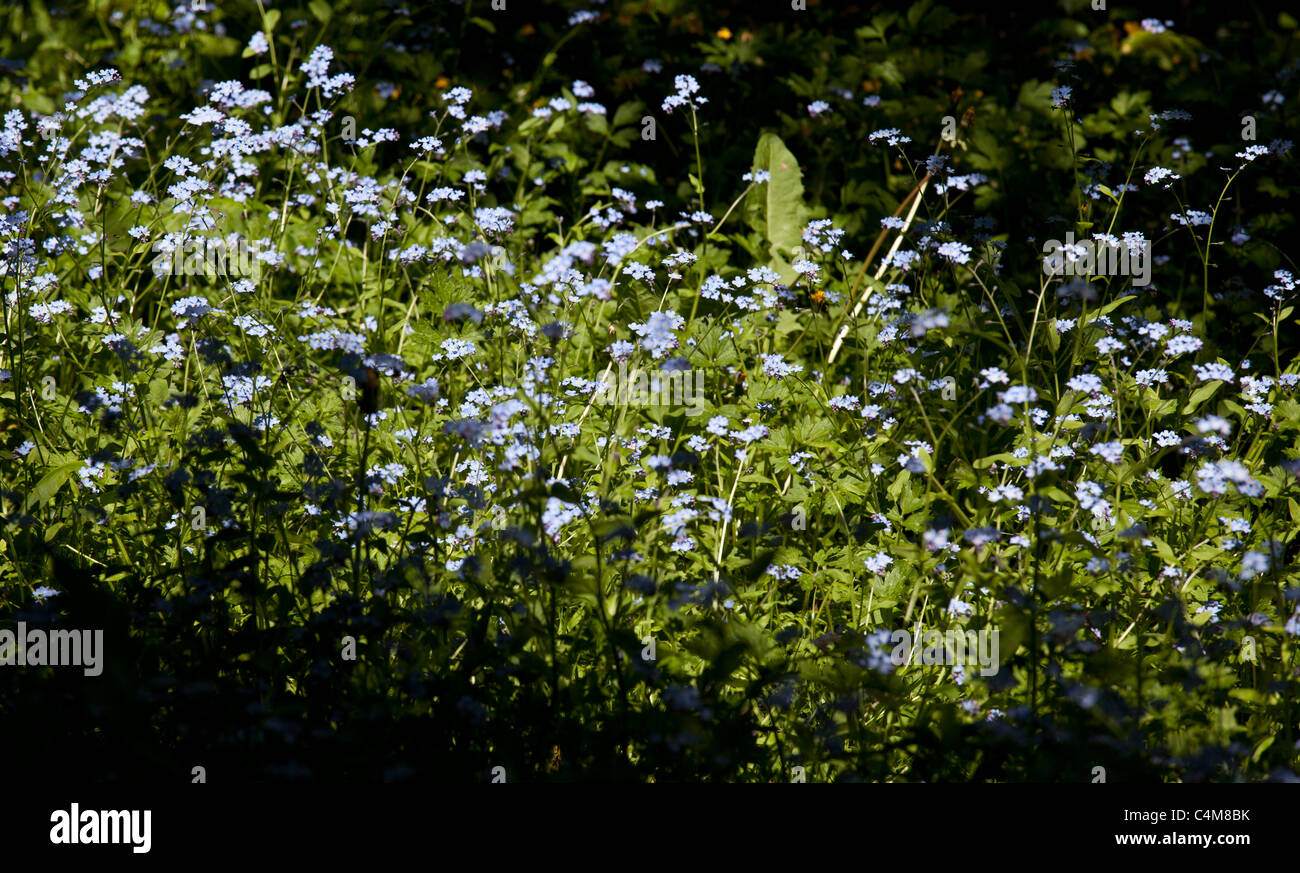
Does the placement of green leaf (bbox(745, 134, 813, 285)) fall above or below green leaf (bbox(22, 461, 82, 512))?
above

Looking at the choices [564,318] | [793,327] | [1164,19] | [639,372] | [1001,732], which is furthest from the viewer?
[1164,19]

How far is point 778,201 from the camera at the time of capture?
460 centimetres

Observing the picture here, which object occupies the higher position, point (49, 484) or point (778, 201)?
point (778, 201)

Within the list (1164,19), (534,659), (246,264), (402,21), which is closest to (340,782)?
(534,659)

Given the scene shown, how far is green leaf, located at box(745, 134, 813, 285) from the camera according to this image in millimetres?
4598

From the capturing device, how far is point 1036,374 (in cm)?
402

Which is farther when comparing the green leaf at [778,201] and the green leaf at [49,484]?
the green leaf at [778,201]

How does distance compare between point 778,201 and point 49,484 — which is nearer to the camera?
point 49,484

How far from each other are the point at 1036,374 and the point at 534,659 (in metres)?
2.49

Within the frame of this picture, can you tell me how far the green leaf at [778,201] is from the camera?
4.60 m

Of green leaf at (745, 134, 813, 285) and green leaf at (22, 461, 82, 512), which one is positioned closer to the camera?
green leaf at (22, 461, 82, 512)

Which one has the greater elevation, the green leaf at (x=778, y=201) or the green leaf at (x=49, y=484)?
the green leaf at (x=778, y=201)
